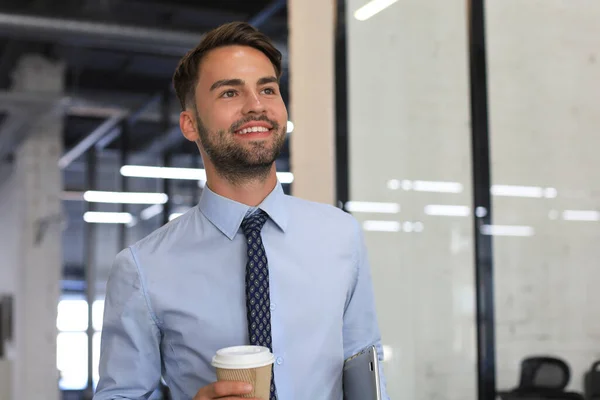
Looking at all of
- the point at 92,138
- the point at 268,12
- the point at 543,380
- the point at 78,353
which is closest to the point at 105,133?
the point at 92,138

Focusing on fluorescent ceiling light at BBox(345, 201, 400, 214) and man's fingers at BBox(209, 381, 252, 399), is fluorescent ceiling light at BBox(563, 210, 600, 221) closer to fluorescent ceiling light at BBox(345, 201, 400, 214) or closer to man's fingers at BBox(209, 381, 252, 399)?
fluorescent ceiling light at BBox(345, 201, 400, 214)

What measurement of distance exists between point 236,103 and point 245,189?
7.2 inches

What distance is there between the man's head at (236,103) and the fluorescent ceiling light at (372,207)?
1621 millimetres

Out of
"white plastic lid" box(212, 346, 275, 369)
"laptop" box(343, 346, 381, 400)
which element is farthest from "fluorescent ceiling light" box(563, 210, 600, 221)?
"white plastic lid" box(212, 346, 275, 369)

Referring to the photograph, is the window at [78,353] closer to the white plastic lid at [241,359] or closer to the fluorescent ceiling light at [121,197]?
the fluorescent ceiling light at [121,197]

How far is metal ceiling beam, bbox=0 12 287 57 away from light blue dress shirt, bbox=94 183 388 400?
455 centimetres

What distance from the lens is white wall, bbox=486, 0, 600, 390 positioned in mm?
2352

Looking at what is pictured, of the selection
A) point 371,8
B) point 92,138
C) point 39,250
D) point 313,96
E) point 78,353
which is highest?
point 92,138

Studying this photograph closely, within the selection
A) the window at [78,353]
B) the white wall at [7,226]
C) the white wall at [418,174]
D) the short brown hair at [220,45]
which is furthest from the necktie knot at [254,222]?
the white wall at [7,226]

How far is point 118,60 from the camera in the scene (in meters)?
8.70

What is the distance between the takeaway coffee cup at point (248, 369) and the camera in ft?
3.87

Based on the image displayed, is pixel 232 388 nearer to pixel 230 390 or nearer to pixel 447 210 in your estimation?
pixel 230 390

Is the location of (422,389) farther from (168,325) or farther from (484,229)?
(168,325)

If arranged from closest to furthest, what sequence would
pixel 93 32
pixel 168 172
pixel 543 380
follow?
1. pixel 543 380
2. pixel 93 32
3. pixel 168 172
